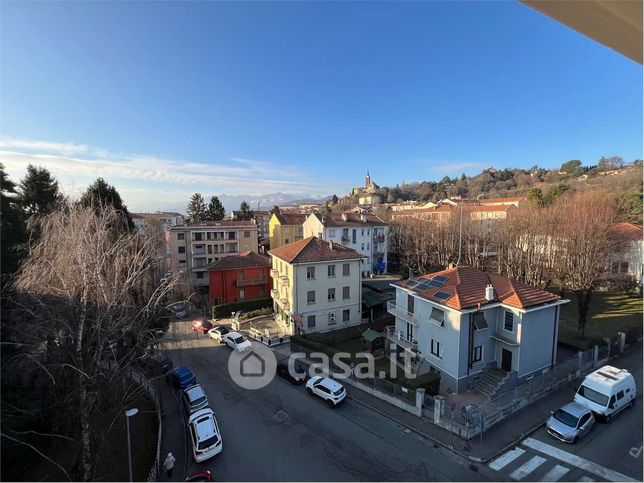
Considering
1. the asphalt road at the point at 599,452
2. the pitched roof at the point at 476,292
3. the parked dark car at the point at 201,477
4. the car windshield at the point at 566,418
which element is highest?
the pitched roof at the point at 476,292

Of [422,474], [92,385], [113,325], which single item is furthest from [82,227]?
[422,474]

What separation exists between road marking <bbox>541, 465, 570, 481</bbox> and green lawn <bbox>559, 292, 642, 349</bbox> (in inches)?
469

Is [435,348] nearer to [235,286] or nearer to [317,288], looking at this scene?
[317,288]

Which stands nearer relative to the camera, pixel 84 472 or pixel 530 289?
pixel 84 472

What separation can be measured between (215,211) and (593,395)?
60.4 meters

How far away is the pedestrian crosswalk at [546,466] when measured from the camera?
447 inches

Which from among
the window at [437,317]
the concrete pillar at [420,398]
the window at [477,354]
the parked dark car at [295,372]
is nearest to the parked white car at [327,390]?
the parked dark car at [295,372]

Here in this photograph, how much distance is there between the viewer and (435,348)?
1827 centimetres

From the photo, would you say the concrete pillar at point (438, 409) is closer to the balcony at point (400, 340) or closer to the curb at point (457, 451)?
the curb at point (457, 451)

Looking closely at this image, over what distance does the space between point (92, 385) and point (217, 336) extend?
1532 cm

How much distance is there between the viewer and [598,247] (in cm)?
2588

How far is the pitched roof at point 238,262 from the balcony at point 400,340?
16.5m

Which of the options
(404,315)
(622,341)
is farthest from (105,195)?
A: (622,341)

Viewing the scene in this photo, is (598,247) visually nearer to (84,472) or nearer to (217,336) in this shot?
(217,336)
